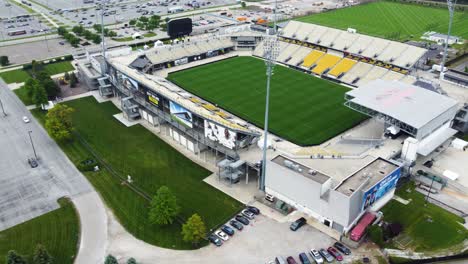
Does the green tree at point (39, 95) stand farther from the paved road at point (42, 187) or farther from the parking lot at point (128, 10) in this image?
the parking lot at point (128, 10)

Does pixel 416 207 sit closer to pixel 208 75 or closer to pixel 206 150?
pixel 206 150

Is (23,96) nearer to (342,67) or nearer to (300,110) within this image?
(300,110)

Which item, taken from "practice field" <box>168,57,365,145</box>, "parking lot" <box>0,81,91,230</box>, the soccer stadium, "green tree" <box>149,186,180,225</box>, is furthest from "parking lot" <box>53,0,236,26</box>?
"green tree" <box>149,186,180,225</box>

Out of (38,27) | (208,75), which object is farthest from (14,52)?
(208,75)

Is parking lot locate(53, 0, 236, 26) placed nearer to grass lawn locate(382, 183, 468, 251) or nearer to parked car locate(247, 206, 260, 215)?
parked car locate(247, 206, 260, 215)

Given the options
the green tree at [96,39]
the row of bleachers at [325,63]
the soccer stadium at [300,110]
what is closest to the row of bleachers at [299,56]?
the soccer stadium at [300,110]

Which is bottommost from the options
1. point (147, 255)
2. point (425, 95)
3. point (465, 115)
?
point (147, 255)
